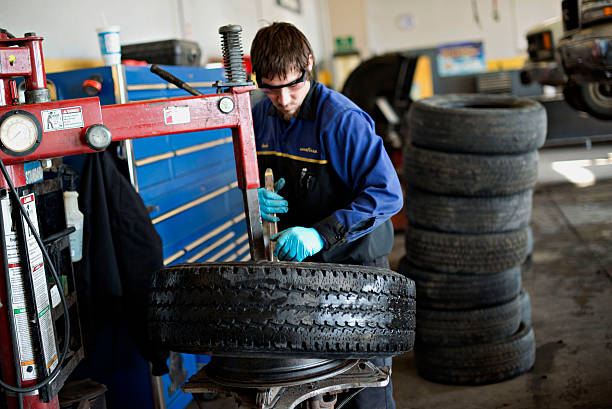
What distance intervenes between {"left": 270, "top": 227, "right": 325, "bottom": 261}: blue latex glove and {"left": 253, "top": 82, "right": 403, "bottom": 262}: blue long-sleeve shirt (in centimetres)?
3

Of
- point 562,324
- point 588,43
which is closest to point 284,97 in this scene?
point 562,324

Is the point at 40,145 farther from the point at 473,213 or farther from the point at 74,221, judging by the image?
the point at 473,213

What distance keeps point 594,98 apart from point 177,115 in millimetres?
4404

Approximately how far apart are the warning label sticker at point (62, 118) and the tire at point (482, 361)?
197 cm

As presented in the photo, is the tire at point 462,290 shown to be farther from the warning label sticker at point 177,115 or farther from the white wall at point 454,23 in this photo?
the white wall at point 454,23

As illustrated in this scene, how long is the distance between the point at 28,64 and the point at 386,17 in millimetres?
10710

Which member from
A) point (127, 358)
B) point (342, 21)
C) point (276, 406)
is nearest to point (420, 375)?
point (127, 358)

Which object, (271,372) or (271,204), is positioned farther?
(271,204)

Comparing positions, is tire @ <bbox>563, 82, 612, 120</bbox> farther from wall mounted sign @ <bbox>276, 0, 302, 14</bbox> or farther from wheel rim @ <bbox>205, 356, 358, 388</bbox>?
wheel rim @ <bbox>205, 356, 358, 388</bbox>

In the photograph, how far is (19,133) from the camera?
1.31m

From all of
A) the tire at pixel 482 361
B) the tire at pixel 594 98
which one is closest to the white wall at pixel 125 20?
the tire at pixel 482 361

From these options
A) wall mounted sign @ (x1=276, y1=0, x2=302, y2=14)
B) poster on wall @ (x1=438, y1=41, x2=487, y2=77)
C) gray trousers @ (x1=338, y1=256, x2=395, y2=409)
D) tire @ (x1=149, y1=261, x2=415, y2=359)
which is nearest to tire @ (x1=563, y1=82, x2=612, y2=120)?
wall mounted sign @ (x1=276, y1=0, x2=302, y2=14)

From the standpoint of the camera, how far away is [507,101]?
307 cm

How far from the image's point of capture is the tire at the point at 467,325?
274 cm
